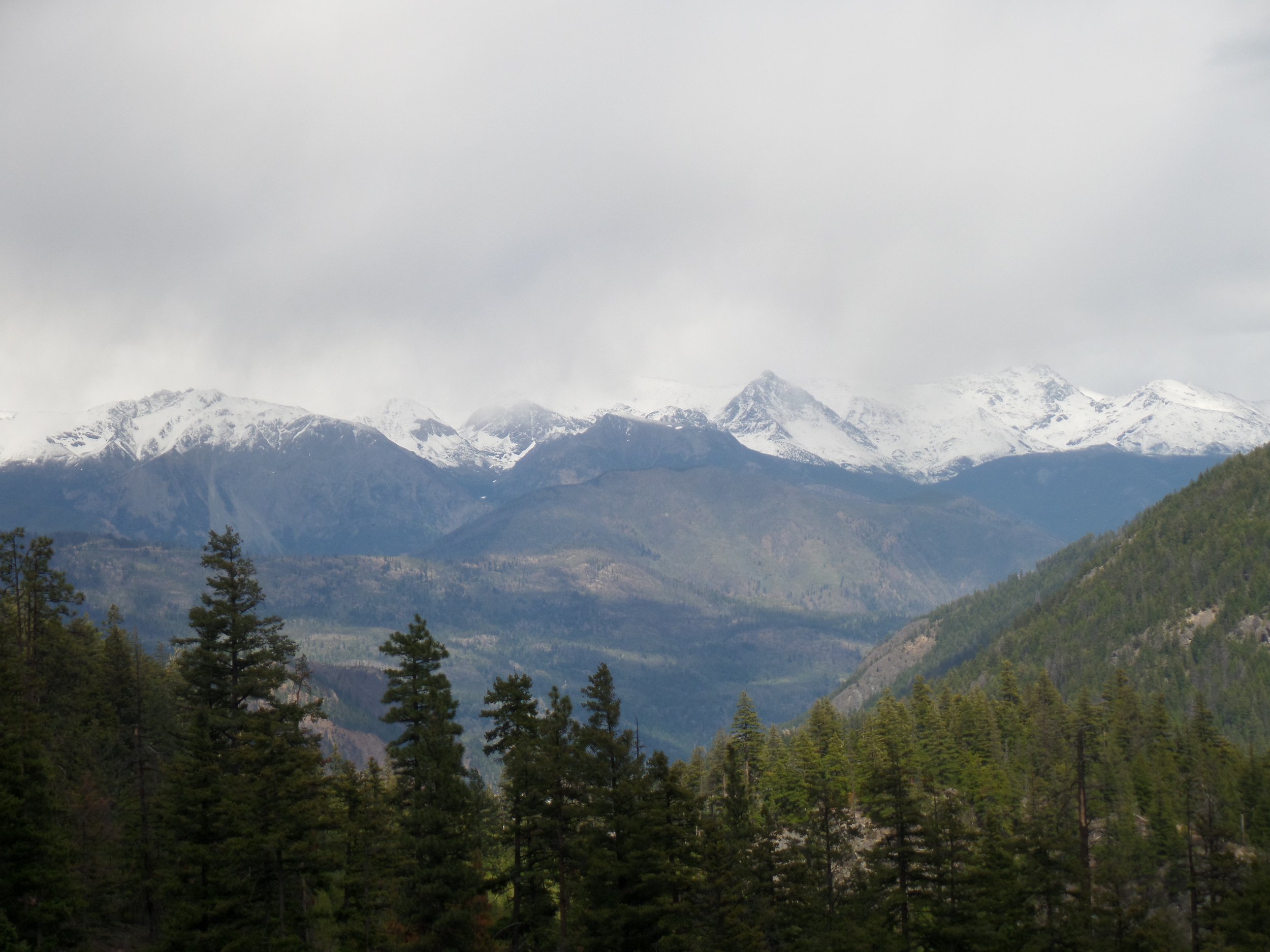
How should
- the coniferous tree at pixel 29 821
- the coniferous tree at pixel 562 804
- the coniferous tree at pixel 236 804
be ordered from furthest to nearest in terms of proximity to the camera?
1. the coniferous tree at pixel 562 804
2. the coniferous tree at pixel 236 804
3. the coniferous tree at pixel 29 821

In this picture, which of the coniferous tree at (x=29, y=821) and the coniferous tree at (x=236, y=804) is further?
the coniferous tree at (x=236, y=804)

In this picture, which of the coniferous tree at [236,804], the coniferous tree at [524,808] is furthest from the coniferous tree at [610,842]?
the coniferous tree at [236,804]

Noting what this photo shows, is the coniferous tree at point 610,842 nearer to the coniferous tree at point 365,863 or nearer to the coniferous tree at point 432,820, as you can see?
the coniferous tree at point 432,820

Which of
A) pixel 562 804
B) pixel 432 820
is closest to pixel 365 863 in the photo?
pixel 432 820

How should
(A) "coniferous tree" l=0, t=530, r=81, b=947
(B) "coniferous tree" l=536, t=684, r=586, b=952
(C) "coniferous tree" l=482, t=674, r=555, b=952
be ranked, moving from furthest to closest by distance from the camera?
1. (C) "coniferous tree" l=482, t=674, r=555, b=952
2. (B) "coniferous tree" l=536, t=684, r=586, b=952
3. (A) "coniferous tree" l=0, t=530, r=81, b=947

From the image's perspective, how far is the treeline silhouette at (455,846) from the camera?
53969 millimetres

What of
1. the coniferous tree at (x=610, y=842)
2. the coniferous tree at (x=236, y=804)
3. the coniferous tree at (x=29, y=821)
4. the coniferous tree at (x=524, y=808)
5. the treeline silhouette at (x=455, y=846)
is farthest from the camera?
the coniferous tree at (x=524, y=808)

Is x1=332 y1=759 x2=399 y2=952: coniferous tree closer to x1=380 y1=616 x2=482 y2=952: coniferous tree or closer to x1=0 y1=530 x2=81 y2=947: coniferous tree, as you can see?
x1=380 y1=616 x2=482 y2=952: coniferous tree

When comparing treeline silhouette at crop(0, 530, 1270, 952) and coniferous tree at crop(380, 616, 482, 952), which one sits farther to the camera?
coniferous tree at crop(380, 616, 482, 952)

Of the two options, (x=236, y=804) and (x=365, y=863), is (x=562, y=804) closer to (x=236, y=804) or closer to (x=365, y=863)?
(x=236, y=804)

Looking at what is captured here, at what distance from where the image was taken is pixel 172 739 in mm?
89062

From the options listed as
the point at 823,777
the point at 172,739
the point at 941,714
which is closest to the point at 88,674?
the point at 172,739

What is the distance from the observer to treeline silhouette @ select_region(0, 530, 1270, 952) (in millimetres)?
53969

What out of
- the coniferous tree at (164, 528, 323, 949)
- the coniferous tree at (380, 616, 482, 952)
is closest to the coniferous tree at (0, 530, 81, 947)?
the coniferous tree at (164, 528, 323, 949)
